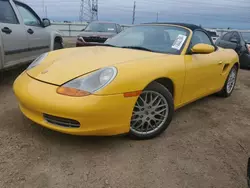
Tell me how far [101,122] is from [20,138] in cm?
91

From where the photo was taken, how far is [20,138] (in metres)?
2.68

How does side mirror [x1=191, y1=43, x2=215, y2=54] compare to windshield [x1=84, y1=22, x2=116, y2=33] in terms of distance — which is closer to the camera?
side mirror [x1=191, y1=43, x2=215, y2=54]

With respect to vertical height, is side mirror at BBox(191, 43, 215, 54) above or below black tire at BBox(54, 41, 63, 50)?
above

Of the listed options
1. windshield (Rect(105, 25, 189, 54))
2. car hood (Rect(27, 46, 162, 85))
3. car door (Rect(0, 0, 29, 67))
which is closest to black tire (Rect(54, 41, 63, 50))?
car door (Rect(0, 0, 29, 67))

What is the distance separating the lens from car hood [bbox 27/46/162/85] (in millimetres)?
2588

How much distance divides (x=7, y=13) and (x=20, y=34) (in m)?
0.38

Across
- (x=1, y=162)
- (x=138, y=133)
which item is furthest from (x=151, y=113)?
(x=1, y=162)

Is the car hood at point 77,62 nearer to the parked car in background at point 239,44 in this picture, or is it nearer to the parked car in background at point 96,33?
the parked car in background at point 96,33

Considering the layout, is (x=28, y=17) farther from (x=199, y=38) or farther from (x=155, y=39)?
(x=199, y=38)

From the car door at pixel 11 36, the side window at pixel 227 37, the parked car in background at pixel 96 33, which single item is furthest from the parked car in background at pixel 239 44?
the car door at pixel 11 36

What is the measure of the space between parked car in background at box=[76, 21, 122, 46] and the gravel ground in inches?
196

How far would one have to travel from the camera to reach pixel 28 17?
5.11 m

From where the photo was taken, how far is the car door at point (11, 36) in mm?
4125

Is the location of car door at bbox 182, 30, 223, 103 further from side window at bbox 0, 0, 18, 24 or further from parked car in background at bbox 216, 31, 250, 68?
parked car in background at bbox 216, 31, 250, 68
